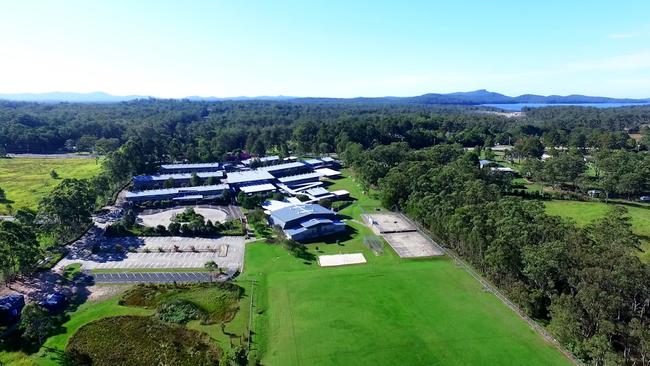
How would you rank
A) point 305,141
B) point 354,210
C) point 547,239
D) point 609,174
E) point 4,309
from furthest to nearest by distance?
point 305,141 < point 609,174 < point 354,210 < point 547,239 < point 4,309

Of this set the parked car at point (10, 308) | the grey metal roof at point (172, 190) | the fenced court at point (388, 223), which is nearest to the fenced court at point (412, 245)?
the fenced court at point (388, 223)

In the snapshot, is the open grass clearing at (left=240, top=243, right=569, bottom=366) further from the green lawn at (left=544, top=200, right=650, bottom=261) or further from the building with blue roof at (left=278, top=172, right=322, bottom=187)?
the building with blue roof at (left=278, top=172, right=322, bottom=187)

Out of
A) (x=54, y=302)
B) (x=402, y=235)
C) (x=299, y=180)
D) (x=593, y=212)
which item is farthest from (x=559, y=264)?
(x=299, y=180)

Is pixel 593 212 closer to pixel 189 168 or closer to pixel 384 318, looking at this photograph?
pixel 384 318

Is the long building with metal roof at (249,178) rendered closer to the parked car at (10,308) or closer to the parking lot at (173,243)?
the parking lot at (173,243)

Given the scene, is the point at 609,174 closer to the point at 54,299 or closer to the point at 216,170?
the point at 216,170

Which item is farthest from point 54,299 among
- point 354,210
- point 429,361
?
point 354,210
